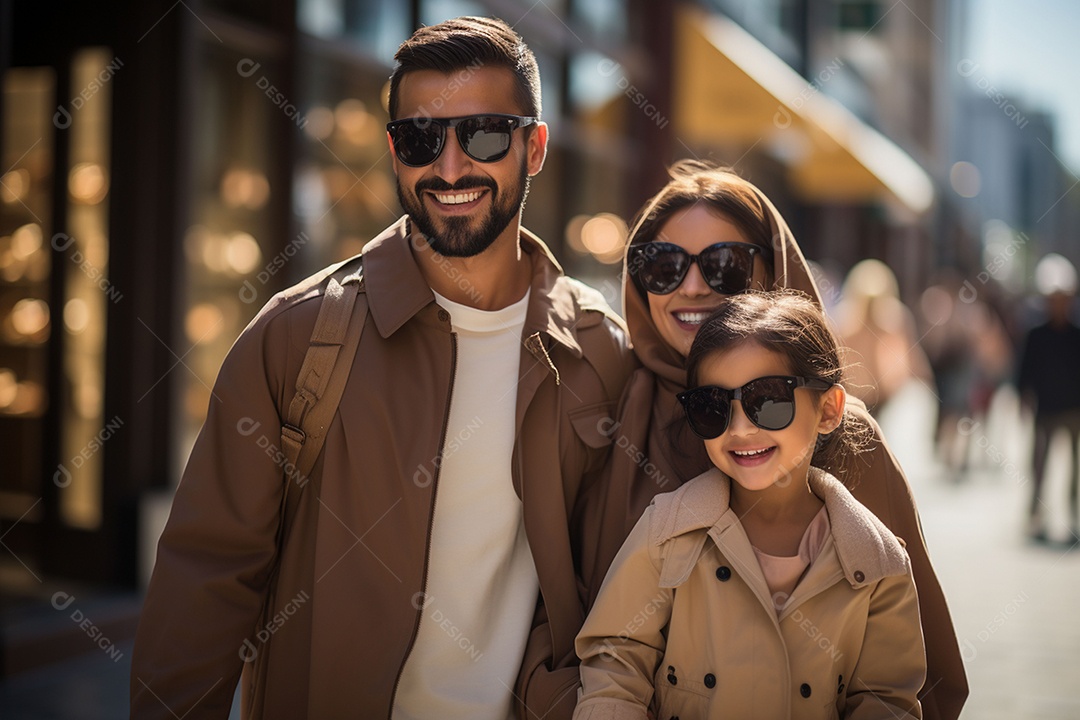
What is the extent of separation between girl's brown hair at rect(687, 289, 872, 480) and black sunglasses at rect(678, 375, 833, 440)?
63 millimetres

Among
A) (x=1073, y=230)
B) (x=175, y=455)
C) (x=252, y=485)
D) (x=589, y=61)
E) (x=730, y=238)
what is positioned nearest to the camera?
(x=252, y=485)

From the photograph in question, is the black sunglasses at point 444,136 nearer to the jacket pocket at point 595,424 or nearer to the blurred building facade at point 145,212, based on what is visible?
the jacket pocket at point 595,424

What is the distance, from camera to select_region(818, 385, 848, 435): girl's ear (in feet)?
8.26

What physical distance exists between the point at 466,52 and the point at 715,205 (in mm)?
760

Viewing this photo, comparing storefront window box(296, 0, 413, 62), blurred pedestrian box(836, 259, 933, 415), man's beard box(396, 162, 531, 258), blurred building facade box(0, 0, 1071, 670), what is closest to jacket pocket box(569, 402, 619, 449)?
man's beard box(396, 162, 531, 258)

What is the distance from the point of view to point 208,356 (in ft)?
21.1

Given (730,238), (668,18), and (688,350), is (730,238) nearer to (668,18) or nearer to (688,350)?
(688,350)

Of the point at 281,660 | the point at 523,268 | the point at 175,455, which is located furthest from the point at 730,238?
the point at 175,455

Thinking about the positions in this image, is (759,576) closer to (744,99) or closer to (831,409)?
(831,409)

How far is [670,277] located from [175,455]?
4.12 m

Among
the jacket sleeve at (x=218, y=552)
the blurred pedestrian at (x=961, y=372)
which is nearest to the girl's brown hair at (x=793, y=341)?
the jacket sleeve at (x=218, y=552)

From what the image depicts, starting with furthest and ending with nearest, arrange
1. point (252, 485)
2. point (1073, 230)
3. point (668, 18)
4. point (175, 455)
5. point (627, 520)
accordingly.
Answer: point (1073, 230)
point (668, 18)
point (175, 455)
point (627, 520)
point (252, 485)

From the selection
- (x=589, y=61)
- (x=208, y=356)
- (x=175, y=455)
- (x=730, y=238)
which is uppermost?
(x=589, y=61)

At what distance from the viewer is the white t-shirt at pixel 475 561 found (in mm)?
2520
